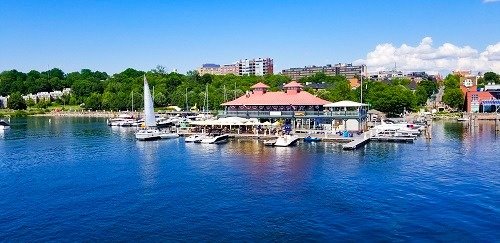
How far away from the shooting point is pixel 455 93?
131m

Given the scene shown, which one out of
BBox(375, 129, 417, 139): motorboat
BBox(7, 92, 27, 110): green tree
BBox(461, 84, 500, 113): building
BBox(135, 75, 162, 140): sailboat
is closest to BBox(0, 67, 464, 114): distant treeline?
BBox(7, 92, 27, 110): green tree

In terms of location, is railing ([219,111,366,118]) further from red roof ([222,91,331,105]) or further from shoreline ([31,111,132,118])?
shoreline ([31,111,132,118])

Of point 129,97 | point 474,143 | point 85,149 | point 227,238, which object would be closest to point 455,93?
point 474,143

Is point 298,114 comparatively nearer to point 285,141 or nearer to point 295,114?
point 295,114

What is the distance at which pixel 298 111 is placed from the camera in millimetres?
70438

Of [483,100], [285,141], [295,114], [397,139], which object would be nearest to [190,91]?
[483,100]

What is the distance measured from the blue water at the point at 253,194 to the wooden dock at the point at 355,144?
1.33m

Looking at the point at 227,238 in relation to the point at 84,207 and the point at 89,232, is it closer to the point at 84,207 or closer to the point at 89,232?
the point at 89,232

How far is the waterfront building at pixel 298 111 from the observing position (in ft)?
224

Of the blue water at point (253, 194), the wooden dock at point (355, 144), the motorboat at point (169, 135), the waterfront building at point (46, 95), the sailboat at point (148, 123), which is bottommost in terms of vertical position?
the blue water at point (253, 194)

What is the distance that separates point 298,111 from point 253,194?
3809 centimetres

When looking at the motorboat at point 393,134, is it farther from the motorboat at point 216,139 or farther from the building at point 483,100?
the building at point 483,100

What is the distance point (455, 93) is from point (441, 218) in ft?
372

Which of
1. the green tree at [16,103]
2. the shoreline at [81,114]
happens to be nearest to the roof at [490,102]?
the shoreline at [81,114]
